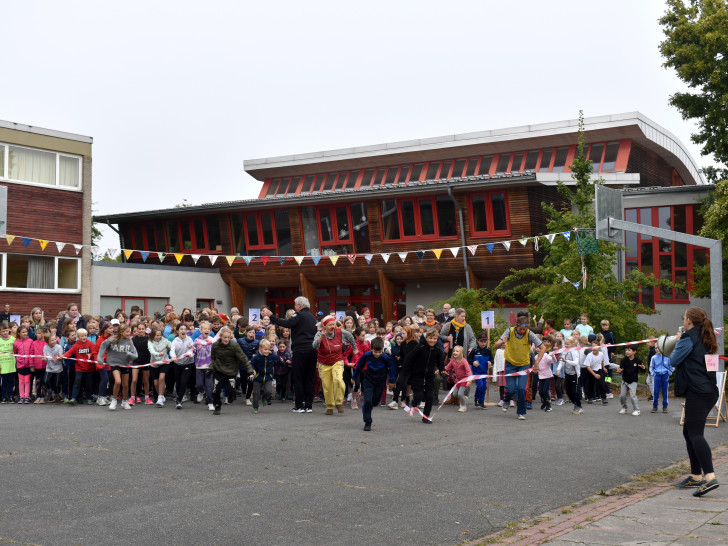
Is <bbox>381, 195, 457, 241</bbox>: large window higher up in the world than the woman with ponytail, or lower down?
higher up

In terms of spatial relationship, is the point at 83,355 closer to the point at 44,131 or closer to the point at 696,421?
the point at 696,421

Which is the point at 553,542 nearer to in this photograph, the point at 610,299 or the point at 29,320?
the point at 29,320

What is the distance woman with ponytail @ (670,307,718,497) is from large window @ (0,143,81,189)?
79.7 ft

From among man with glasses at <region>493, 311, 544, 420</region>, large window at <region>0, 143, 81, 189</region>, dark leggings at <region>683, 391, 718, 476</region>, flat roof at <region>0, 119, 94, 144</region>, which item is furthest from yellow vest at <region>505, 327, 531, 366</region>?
flat roof at <region>0, 119, 94, 144</region>

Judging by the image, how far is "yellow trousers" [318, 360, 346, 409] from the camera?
1480 cm

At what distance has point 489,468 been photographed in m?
9.36

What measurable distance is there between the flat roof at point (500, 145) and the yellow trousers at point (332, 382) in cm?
2390

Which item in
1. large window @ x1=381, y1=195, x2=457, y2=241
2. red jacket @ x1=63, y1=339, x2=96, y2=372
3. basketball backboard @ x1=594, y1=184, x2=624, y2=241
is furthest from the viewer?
large window @ x1=381, y1=195, x2=457, y2=241

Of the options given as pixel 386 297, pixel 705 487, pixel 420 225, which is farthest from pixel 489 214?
pixel 705 487

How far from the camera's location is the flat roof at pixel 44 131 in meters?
27.1

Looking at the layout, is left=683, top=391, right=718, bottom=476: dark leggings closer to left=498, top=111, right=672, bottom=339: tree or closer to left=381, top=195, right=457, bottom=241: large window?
left=498, top=111, right=672, bottom=339: tree

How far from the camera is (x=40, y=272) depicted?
2830 centimetres

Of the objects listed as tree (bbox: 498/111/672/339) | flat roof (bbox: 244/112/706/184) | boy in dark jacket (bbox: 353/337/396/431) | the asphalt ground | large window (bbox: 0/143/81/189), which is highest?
flat roof (bbox: 244/112/706/184)

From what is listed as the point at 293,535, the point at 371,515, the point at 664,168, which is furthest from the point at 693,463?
the point at 664,168
